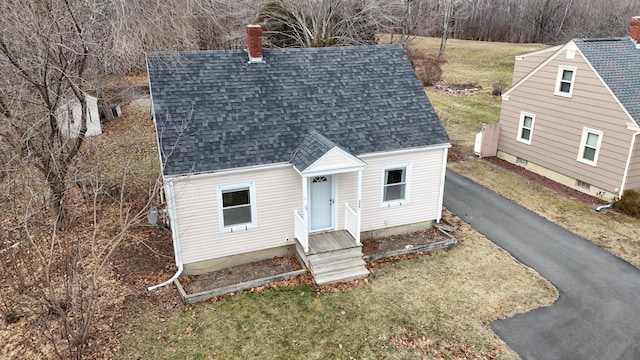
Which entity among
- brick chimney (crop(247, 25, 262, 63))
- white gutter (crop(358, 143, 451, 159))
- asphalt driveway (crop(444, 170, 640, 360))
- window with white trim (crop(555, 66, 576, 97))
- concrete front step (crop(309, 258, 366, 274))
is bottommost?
asphalt driveway (crop(444, 170, 640, 360))

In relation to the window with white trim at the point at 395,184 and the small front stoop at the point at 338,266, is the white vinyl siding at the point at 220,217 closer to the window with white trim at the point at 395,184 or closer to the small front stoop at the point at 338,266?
the small front stoop at the point at 338,266

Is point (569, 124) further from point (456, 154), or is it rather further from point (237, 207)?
point (237, 207)

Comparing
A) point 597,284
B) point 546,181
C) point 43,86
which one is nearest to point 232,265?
point 43,86

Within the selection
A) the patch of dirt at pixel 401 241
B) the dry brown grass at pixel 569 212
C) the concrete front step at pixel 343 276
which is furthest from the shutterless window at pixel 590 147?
the concrete front step at pixel 343 276

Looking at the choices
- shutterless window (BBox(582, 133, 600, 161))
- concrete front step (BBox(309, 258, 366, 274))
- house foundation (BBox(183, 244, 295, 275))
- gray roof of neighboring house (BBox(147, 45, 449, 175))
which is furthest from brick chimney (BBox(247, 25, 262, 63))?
shutterless window (BBox(582, 133, 600, 161))

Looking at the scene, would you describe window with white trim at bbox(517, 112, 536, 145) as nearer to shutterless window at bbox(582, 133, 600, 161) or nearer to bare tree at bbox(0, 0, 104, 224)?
shutterless window at bbox(582, 133, 600, 161)
